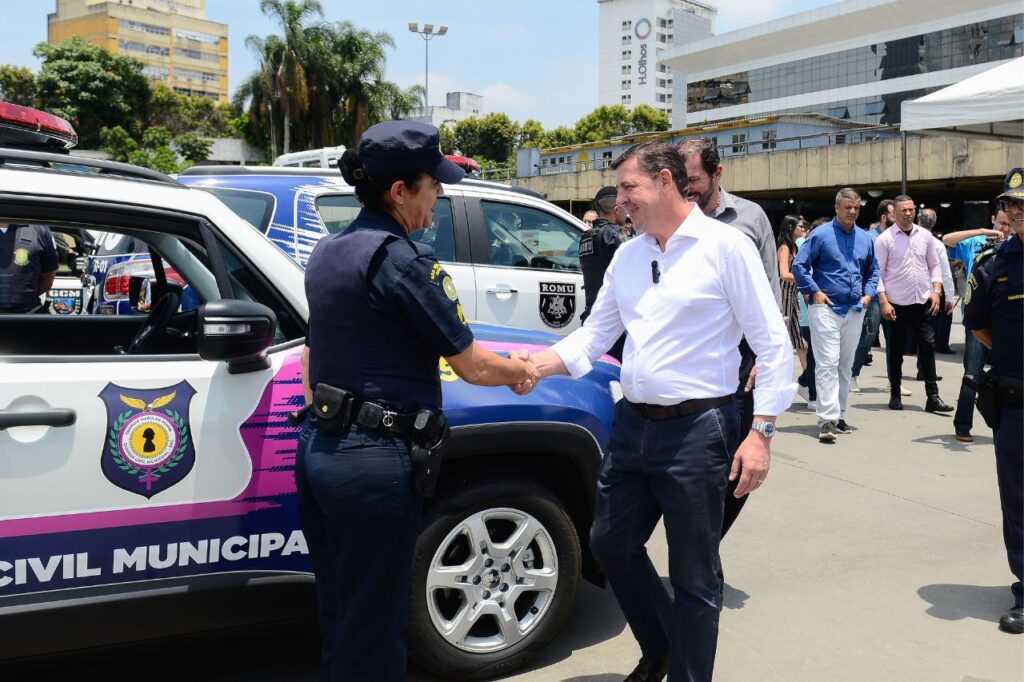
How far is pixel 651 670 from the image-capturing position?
3.14 metres

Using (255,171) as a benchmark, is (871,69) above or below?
above

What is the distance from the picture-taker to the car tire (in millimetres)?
3100

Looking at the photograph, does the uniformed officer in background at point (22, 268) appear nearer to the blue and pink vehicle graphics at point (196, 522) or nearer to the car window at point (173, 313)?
the car window at point (173, 313)

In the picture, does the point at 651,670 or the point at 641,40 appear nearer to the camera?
the point at 651,670

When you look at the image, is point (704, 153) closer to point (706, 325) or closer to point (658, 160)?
point (658, 160)

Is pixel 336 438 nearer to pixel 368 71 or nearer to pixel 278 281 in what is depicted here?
pixel 278 281

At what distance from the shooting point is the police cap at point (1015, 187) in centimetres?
399

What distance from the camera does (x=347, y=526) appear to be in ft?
7.61

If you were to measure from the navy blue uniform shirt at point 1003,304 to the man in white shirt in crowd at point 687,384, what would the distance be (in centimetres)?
159

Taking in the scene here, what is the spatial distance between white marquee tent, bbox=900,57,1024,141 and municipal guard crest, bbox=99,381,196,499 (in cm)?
859

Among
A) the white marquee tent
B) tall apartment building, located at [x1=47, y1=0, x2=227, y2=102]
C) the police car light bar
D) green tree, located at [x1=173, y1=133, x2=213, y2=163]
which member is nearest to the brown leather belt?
the police car light bar

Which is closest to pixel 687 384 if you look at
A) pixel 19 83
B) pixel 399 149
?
pixel 399 149

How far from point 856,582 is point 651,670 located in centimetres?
164


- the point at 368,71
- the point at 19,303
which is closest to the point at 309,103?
the point at 368,71
